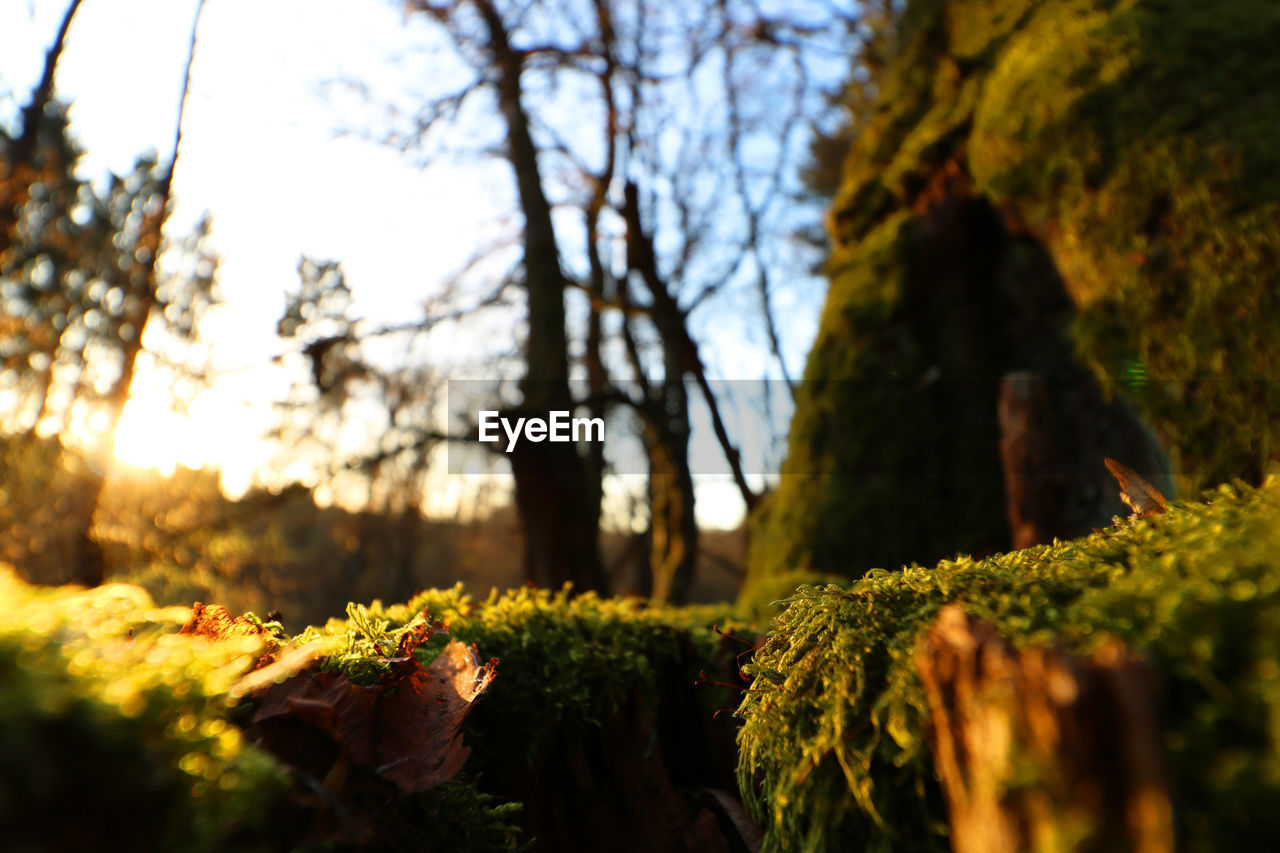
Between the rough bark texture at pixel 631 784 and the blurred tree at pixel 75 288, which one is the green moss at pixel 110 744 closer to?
the rough bark texture at pixel 631 784

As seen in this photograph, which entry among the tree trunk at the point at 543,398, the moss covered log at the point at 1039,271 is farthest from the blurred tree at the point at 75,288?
the moss covered log at the point at 1039,271

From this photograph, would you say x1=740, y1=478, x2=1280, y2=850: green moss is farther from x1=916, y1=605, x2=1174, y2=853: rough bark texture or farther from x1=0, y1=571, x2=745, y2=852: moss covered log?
x1=0, y1=571, x2=745, y2=852: moss covered log

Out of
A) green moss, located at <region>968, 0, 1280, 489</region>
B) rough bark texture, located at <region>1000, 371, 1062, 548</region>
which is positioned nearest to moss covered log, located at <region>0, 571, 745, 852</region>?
green moss, located at <region>968, 0, 1280, 489</region>

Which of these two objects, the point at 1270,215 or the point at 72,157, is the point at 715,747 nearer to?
the point at 1270,215

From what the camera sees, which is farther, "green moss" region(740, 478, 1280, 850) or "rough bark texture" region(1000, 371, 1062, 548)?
"rough bark texture" region(1000, 371, 1062, 548)

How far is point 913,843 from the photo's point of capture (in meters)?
0.92

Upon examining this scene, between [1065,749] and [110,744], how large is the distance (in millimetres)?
899

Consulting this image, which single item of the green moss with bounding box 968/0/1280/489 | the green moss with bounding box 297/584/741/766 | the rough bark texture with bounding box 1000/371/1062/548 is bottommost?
the green moss with bounding box 297/584/741/766

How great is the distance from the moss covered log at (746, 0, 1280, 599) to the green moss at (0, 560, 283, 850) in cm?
318

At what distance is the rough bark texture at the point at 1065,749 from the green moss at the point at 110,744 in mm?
813

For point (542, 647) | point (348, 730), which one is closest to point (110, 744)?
point (348, 730)

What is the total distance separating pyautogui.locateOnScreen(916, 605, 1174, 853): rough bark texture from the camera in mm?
593

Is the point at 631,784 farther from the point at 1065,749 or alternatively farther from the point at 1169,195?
the point at 1169,195

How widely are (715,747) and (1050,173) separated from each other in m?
3.33
